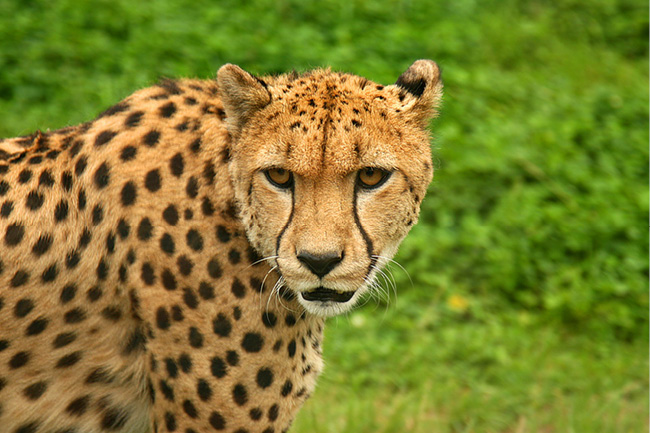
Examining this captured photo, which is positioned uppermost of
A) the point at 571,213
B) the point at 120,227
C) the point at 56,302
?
the point at 120,227

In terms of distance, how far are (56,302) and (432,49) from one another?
475cm

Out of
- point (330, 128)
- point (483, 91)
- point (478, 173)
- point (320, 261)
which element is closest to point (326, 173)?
point (330, 128)

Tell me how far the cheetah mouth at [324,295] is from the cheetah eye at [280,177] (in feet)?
1.05

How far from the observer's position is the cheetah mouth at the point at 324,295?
2732 mm

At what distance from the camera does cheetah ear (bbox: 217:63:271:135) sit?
2775mm

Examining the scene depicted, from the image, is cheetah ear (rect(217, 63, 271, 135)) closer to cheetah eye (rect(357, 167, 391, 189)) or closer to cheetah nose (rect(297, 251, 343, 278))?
cheetah eye (rect(357, 167, 391, 189))

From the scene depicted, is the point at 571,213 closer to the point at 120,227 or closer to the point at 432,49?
the point at 432,49

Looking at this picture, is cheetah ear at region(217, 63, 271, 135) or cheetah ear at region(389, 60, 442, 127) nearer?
cheetah ear at region(217, 63, 271, 135)

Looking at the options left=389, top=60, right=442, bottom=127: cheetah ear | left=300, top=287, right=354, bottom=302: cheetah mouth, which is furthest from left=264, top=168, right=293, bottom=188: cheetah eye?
left=389, top=60, right=442, bottom=127: cheetah ear

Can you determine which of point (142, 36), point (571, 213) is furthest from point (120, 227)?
point (142, 36)

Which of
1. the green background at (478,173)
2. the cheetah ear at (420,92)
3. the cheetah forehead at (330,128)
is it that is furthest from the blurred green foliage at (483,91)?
the cheetah forehead at (330,128)

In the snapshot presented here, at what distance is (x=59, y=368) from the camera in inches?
116

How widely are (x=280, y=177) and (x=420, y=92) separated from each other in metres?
0.56

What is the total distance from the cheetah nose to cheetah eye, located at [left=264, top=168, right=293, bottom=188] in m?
0.24
